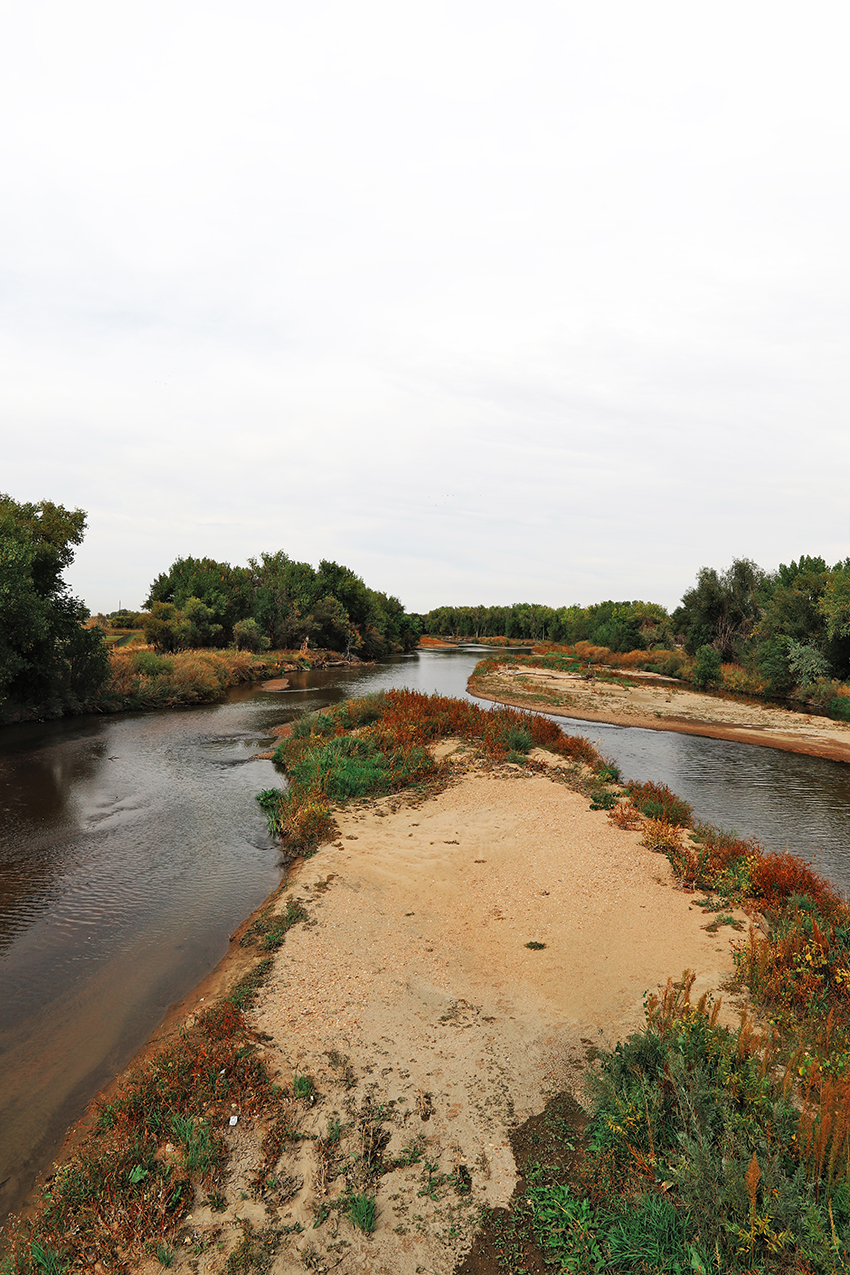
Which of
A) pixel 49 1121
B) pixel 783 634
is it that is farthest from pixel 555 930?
pixel 783 634

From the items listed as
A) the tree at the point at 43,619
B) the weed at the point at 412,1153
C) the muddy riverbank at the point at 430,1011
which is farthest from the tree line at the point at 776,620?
the tree at the point at 43,619

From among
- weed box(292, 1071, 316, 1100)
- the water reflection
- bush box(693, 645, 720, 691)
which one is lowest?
the water reflection

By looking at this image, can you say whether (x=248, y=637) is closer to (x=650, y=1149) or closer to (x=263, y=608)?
(x=263, y=608)

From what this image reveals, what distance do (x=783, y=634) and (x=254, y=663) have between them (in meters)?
45.4

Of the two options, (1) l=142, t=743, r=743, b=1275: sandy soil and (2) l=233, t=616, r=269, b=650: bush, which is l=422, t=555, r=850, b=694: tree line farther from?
(2) l=233, t=616, r=269, b=650: bush

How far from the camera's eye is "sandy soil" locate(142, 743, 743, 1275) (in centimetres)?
456

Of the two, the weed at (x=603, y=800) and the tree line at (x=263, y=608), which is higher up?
the tree line at (x=263, y=608)

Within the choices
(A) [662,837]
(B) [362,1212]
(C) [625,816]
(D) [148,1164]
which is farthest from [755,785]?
(D) [148,1164]

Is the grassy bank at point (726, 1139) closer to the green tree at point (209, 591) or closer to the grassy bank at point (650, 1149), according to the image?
the grassy bank at point (650, 1149)

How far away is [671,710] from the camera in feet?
129

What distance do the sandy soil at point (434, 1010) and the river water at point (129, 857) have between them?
6.57 feet

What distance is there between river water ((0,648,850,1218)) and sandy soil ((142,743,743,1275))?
2.00m

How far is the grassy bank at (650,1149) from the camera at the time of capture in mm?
4020

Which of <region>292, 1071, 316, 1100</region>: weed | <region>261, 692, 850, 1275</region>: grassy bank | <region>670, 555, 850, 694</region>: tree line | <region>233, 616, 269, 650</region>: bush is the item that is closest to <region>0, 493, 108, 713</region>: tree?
<region>292, 1071, 316, 1100</region>: weed
